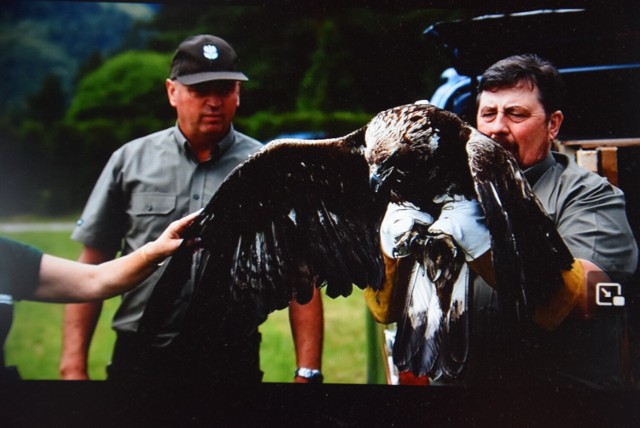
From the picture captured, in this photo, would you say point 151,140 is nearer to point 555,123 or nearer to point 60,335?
point 60,335

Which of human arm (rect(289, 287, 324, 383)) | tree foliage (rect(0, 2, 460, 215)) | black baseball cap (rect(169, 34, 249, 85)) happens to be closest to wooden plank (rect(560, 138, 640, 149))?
tree foliage (rect(0, 2, 460, 215))

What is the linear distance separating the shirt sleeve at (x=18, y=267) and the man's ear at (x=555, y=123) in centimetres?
197

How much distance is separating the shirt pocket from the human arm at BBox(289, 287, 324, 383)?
1.98 feet

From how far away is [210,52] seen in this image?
2.39m

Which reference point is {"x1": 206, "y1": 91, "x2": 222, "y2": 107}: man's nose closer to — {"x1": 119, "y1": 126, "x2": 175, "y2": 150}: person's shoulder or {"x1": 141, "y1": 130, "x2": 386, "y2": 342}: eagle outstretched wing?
{"x1": 119, "y1": 126, "x2": 175, "y2": 150}: person's shoulder

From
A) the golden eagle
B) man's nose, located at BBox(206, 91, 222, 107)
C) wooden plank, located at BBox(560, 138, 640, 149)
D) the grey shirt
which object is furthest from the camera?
man's nose, located at BBox(206, 91, 222, 107)

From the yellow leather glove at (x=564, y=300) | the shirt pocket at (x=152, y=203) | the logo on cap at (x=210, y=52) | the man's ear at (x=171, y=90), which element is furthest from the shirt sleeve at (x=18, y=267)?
the yellow leather glove at (x=564, y=300)

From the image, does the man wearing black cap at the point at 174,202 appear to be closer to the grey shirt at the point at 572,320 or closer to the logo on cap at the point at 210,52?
the logo on cap at the point at 210,52

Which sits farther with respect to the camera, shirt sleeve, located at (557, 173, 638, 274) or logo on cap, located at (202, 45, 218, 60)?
logo on cap, located at (202, 45, 218, 60)

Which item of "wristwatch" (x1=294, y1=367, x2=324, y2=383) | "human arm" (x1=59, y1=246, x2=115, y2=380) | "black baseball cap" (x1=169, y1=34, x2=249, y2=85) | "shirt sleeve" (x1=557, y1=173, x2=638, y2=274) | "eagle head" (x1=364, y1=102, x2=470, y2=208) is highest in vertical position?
"black baseball cap" (x1=169, y1=34, x2=249, y2=85)

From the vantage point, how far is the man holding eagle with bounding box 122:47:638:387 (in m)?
2.10

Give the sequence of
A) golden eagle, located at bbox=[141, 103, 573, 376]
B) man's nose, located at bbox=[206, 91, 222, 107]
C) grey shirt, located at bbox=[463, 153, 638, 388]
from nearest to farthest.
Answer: golden eagle, located at bbox=[141, 103, 573, 376]
grey shirt, located at bbox=[463, 153, 638, 388]
man's nose, located at bbox=[206, 91, 222, 107]

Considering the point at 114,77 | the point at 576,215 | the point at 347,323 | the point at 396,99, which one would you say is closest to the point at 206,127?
the point at 114,77

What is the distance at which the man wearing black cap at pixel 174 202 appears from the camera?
7.79 ft
